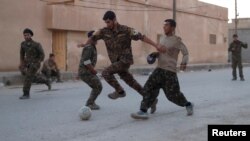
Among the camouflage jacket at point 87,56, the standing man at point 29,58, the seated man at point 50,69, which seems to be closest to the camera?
the camouflage jacket at point 87,56

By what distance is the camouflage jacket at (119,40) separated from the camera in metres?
8.00

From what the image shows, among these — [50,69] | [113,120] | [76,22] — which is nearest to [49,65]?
[50,69]

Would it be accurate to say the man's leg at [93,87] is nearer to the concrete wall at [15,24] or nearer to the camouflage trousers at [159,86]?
the camouflage trousers at [159,86]

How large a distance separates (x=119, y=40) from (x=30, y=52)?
4.15 m

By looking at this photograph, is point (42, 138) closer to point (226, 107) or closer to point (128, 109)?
point (128, 109)

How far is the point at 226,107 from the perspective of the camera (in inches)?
370

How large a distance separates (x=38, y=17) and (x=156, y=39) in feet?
41.1

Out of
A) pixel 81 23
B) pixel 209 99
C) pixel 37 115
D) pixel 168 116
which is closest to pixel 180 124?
pixel 168 116

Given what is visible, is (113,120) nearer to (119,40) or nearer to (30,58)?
(119,40)

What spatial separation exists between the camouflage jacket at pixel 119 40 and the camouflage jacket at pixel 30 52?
3782 millimetres

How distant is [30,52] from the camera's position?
11.5 metres

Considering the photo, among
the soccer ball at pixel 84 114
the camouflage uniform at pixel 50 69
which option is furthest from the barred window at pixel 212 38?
the soccer ball at pixel 84 114

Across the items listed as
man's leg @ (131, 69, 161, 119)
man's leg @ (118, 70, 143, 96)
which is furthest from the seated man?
man's leg @ (131, 69, 161, 119)

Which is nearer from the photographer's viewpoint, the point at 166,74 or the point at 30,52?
the point at 166,74
